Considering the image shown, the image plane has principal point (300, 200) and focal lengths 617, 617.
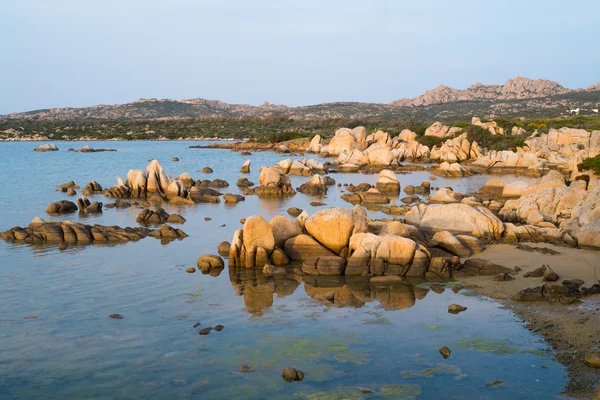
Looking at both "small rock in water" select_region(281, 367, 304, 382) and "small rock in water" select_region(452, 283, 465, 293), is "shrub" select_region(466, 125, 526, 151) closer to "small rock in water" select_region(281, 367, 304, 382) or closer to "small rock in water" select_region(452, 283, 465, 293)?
"small rock in water" select_region(452, 283, 465, 293)

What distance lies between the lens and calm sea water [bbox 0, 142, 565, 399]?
13.2 meters

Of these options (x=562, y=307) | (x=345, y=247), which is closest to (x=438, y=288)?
(x=562, y=307)

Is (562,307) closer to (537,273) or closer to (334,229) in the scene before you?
(537,273)

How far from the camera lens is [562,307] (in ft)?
58.5

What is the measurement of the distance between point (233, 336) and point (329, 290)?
17.4ft

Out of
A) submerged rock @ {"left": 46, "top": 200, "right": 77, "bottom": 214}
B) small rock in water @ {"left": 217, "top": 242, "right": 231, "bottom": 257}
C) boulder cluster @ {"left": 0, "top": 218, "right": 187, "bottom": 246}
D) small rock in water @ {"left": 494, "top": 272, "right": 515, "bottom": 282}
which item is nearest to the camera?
small rock in water @ {"left": 494, "top": 272, "right": 515, "bottom": 282}

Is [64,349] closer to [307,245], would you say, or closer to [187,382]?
[187,382]

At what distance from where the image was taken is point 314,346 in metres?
15.5

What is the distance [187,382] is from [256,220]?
10.6 m

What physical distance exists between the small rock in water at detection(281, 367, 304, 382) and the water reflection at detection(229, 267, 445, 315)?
4.82 metres

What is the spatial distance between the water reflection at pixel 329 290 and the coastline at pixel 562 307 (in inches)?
94.1

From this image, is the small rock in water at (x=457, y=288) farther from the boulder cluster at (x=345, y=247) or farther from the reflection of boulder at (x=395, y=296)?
the reflection of boulder at (x=395, y=296)

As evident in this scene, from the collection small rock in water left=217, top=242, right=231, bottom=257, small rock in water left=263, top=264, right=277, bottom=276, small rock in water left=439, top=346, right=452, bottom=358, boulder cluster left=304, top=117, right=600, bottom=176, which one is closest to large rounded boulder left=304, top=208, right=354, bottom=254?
small rock in water left=263, top=264, right=277, bottom=276

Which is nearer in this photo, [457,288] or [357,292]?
[357,292]
